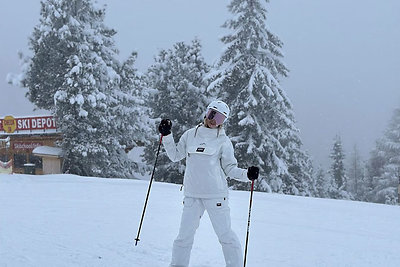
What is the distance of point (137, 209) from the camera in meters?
7.69

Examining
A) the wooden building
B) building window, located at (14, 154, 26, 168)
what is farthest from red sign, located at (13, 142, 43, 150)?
building window, located at (14, 154, 26, 168)

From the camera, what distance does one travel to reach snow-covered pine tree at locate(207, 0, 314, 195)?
64.8 feet

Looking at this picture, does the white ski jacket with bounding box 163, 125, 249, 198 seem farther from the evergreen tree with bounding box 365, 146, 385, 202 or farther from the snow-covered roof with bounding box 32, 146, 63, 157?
the evergreen tree with bounding box 365, 146, 385, 202

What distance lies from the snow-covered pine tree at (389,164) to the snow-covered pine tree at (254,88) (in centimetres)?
1546

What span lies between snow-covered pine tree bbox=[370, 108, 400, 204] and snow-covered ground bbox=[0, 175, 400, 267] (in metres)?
25.0

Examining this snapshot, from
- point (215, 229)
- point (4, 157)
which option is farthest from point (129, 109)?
point (215, 229)

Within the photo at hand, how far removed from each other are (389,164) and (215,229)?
33615 millimetres

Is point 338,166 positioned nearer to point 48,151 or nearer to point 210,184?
point 48,151

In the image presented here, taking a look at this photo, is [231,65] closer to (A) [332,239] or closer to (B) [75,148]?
(B) [75,148]

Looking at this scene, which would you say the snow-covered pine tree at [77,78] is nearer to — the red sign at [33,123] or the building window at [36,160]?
the red sign at [33,123]

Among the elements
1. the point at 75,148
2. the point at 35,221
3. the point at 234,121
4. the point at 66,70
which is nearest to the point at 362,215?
the point at 35,221

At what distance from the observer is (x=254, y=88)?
65.9 feet

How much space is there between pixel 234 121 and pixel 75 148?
8746mm

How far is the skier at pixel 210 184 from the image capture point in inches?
168
